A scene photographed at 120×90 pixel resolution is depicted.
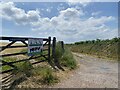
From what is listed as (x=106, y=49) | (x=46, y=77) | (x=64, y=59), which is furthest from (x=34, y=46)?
(x=106, y=49)

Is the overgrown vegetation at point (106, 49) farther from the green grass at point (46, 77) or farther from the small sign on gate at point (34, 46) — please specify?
the green grass at point (46, 77)

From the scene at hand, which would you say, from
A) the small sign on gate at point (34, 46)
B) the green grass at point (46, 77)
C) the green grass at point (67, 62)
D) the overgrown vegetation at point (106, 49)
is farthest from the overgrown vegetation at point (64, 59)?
the overgrown vegetation at point (106, 49)

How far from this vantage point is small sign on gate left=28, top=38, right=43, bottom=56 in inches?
446

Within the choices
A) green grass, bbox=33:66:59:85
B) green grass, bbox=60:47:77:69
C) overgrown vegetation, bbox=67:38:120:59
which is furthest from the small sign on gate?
overgrown vegetation, bbox=67:38:120:59

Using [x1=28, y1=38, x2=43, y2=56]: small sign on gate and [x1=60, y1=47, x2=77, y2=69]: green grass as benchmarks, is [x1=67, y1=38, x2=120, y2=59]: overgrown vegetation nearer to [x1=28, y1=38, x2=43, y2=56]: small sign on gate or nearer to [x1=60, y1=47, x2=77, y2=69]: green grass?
[x1=60, y1=47, x2=77, y2=69]: green grass

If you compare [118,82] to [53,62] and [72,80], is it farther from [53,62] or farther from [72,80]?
[53,62]

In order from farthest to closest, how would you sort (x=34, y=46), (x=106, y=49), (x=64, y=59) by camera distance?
(x=106, y=49) < (x=64, y=59) < (x=34, y=46)

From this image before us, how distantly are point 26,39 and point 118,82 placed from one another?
14.4 ft

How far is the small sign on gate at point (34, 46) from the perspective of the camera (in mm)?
11327

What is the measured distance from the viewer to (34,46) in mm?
11836

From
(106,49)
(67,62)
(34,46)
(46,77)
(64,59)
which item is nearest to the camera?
(46,77)

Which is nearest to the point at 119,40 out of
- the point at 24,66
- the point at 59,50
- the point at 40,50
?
the point at 59,50

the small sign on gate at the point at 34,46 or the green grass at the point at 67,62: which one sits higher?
the small sign on gate at the point at 34,46

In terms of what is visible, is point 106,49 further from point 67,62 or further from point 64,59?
point 67,62
